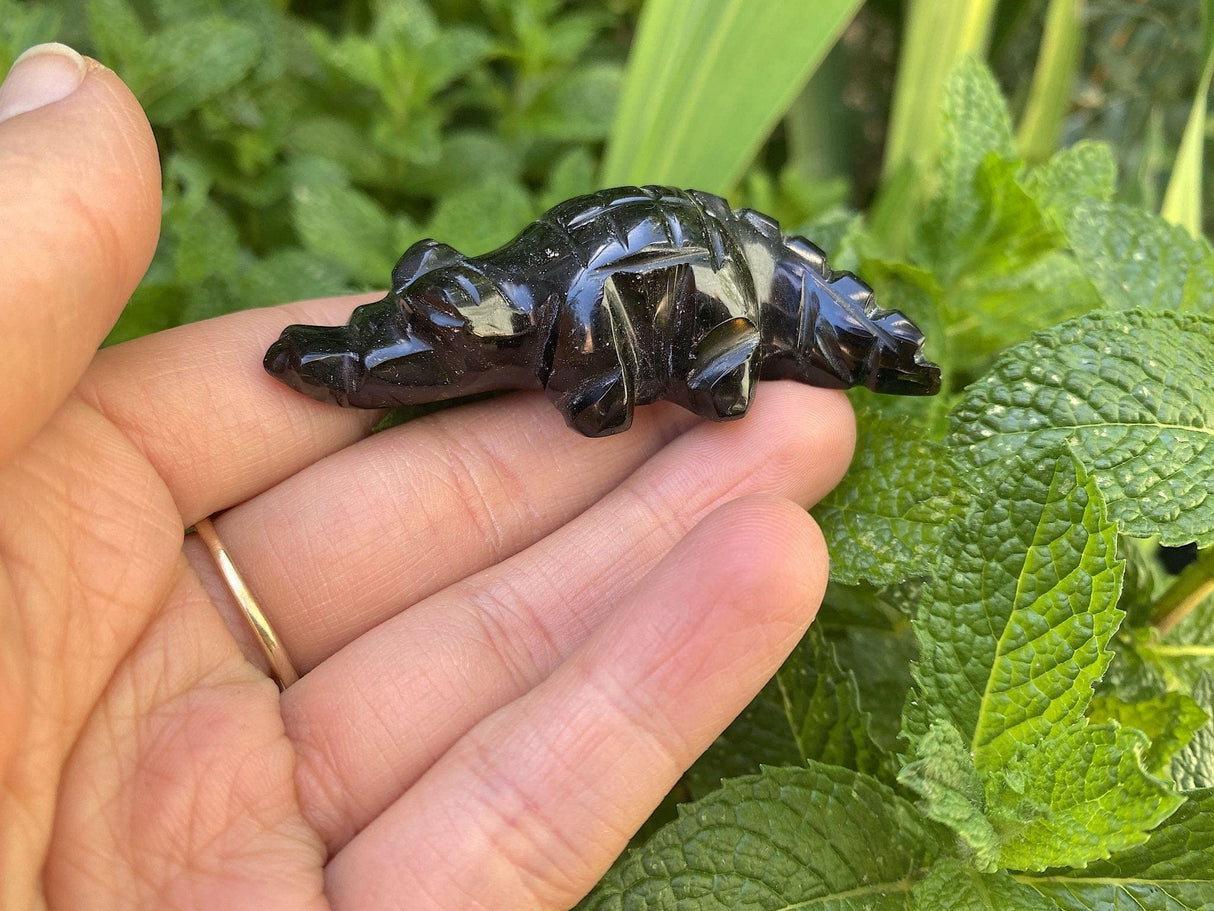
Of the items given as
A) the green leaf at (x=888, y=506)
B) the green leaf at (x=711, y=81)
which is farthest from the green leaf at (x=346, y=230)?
the green leaf at (x=888, y=506)

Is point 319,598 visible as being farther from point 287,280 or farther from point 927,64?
point 927,64

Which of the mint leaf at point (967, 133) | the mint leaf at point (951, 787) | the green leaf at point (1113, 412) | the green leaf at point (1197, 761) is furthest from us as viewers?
the mint leaf at point (967, 133)

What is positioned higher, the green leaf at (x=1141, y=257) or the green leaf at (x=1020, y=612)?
the green leaf at (x=1141, y=257)

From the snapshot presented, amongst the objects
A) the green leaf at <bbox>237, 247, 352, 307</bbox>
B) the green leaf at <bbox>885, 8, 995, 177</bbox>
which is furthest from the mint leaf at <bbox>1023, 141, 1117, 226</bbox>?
the green leaf at <bbox>237, 247, 352, 307</bbox>

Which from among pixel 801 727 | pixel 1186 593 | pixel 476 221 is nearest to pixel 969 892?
pixel 801 727

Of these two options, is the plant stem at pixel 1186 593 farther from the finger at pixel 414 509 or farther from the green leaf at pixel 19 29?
the green leaf at pixel 19 29

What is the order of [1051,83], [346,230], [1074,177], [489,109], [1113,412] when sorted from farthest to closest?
[489,109]
[1051,83]
[346,230]
[1074,177]
[1113,412]

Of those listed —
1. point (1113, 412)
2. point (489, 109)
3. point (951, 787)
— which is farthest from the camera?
point (489, 109)
